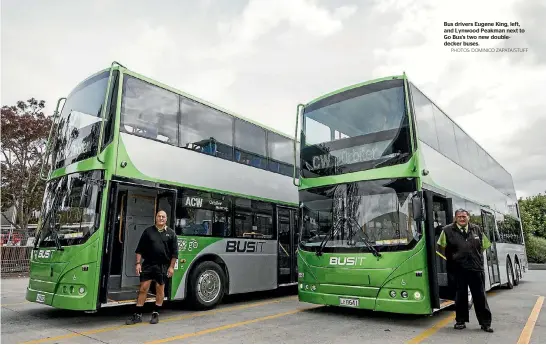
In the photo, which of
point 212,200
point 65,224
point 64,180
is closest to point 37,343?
point 65,224

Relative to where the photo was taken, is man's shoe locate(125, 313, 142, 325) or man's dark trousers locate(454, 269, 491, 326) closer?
man's dark trousers locate(454, 269, 491, 326)

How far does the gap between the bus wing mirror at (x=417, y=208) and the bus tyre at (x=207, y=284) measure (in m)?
4.21

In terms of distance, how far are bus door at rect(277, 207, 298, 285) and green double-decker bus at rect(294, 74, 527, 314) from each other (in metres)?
2.41

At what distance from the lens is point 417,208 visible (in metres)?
6.54

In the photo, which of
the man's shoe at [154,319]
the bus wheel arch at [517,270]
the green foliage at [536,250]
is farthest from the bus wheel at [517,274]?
the green foliage at [536,250]

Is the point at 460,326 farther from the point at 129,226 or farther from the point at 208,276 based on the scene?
the point at 129,226

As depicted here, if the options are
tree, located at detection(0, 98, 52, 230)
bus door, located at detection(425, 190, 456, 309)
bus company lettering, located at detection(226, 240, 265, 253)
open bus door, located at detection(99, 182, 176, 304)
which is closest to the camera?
bus door, located at detection(425, 190, 456, 309)

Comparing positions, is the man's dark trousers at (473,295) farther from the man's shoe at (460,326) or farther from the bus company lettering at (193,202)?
the bus company lettering at (193,202)

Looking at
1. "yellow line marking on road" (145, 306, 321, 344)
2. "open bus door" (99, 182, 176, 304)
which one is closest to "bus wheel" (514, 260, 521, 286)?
"yellow line marking on road" (145, 306, 321, 344)

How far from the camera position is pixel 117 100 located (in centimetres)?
704

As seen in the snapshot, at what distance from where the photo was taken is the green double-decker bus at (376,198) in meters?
6.48

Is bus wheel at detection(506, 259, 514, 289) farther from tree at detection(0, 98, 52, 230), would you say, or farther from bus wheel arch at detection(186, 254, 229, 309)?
tree at detection(0, 98, 52, 230)

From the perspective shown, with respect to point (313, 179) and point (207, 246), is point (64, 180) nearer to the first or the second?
point (207, 246)

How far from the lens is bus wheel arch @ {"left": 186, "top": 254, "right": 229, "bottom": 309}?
793 centimetres
